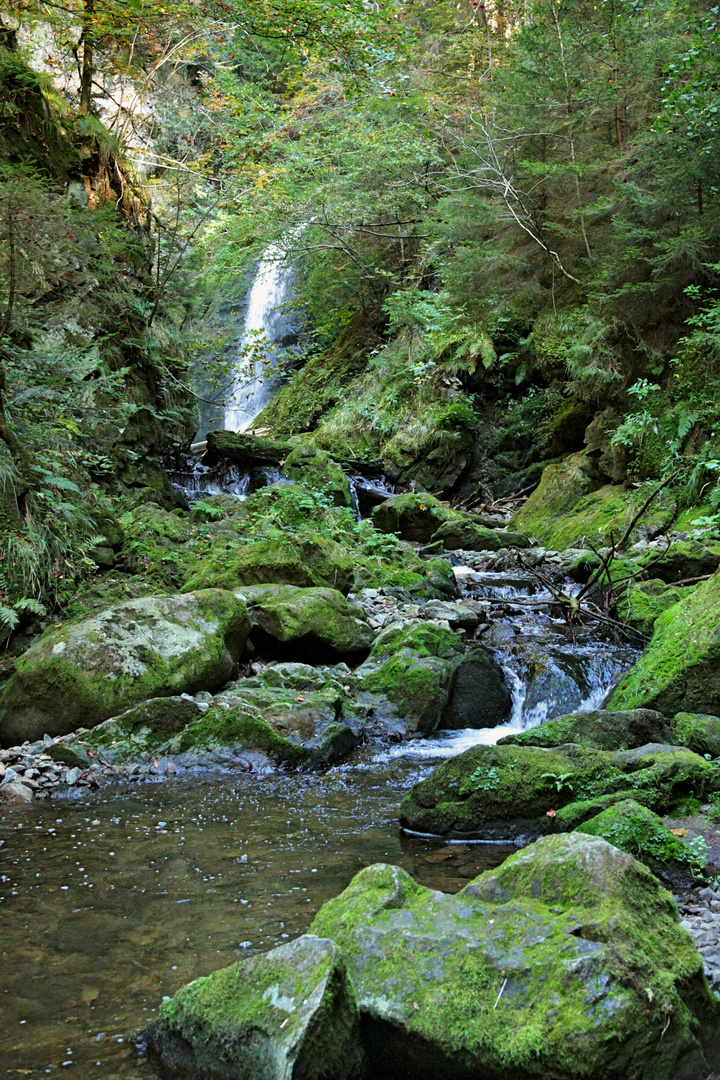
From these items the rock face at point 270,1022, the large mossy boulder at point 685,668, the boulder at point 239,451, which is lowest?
the rock face at point 270,1022

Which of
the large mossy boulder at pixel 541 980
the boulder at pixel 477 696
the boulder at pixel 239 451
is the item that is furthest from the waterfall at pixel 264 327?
the large mossy boulder at pixel 541 980

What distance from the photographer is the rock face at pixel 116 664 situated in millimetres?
5945

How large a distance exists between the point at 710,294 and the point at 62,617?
1017 centimetres

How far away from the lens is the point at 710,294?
1118 cm

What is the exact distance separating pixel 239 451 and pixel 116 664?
981 centimetres

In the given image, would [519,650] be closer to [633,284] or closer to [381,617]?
[381,617]

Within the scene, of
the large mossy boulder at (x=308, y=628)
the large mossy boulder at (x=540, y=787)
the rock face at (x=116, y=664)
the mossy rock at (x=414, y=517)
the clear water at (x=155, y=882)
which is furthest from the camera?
the mossy rock at (x=414, y=517)

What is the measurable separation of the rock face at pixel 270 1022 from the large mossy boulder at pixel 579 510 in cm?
858

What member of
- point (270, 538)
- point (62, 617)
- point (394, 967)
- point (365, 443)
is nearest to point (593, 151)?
point (365, 443)

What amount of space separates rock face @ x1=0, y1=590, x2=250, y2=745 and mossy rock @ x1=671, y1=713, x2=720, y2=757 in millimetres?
3861

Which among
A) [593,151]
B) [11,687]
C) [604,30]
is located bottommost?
[11,687]

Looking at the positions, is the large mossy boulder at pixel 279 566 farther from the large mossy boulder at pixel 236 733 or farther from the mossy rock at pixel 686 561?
the mossy rock at pixel 686 561

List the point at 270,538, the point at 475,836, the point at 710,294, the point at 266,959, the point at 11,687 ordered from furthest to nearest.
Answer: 1. the point at 710,294
2. the point at 270,538
3. the point at 11,687
4. the point at 475,836
5. the point at 266,959

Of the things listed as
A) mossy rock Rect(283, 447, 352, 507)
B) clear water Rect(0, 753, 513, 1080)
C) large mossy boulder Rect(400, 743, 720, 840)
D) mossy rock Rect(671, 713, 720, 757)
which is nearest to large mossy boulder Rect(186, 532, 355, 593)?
clear water Rect(0, 753, 513, 1080)
